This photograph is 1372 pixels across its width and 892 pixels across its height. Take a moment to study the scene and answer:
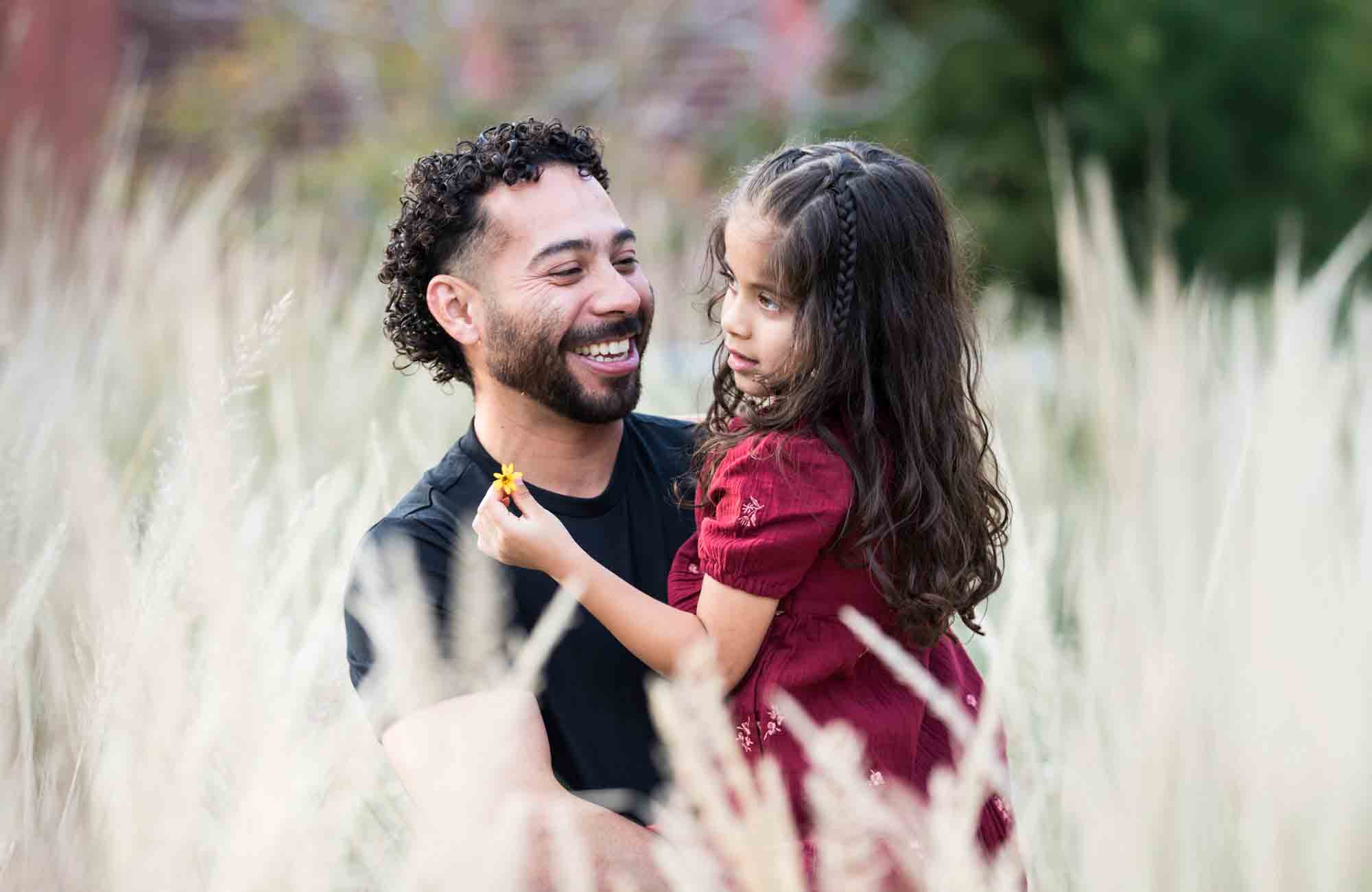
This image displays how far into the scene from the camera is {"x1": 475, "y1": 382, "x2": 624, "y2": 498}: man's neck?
237 cm

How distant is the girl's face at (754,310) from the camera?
1960 mm

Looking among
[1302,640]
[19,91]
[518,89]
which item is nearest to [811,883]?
[1302,640]

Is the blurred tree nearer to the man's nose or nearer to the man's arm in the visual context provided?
the man's nose

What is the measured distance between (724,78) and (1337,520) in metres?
8.34

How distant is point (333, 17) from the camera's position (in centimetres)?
918

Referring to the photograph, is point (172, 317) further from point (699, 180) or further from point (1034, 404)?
point (699, 180)

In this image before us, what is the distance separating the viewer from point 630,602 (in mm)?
1880

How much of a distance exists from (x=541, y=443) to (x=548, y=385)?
0.11m

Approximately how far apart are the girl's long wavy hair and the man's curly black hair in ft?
1.81

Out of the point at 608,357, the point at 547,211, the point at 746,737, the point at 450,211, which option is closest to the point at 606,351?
the point at 608,357

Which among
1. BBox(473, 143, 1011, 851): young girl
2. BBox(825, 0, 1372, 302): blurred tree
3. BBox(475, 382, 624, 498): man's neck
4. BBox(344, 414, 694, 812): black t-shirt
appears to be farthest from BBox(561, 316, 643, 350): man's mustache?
BBox(825, 0, 1372, 302): blurred tree

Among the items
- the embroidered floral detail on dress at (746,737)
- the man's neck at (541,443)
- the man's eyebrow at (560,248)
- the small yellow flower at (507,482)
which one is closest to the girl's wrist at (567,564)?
the small yellow flower at (507,482)

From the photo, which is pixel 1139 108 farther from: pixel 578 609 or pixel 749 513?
pixel 749 513

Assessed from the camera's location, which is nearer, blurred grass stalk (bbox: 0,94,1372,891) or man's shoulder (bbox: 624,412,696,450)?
blurred grass stalk (bbox: 0,94,1372,891)
